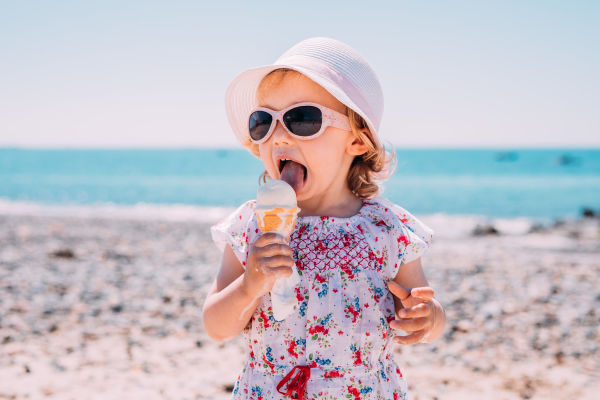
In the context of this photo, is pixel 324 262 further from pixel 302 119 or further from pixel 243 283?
pixel 302 119

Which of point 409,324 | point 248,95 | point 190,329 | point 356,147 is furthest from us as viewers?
point 190,329

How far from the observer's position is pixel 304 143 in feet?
6.95

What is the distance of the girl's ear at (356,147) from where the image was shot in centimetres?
230

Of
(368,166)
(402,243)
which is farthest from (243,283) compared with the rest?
(368,166)

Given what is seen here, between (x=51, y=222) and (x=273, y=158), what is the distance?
15274 millimetres

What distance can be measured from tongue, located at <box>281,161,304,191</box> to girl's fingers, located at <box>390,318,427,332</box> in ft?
2.14

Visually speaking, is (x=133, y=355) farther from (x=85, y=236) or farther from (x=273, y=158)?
(x=85, y=236)

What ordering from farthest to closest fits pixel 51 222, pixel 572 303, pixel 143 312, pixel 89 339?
pixel 51 222, pixel 572 303, pixel 143 312, pixel 89 339

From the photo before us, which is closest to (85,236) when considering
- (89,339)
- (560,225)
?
(89,339)

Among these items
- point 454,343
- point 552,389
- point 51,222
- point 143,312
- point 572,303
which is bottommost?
point 552,389

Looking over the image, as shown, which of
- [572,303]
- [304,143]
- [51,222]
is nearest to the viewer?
[304,143]

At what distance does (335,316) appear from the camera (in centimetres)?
205

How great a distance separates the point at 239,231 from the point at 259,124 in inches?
18.3

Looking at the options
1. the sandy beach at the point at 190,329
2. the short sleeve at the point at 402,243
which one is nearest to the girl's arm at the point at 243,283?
the short sleeve at the point at 402,243
